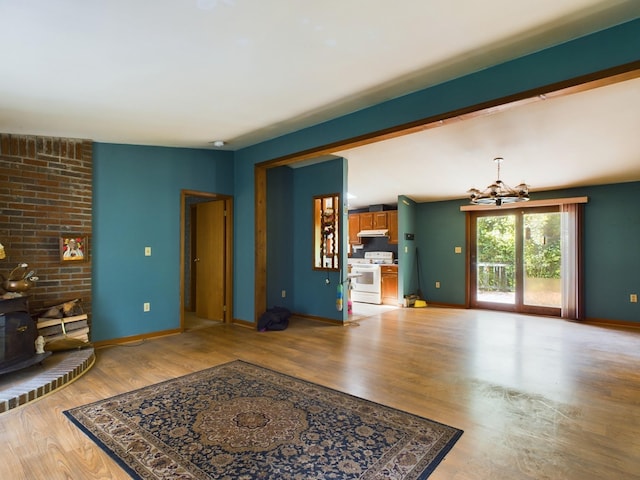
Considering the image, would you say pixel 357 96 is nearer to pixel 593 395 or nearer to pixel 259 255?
pixel 259 255

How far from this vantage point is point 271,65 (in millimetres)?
2529

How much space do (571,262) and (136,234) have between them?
700 centimetres

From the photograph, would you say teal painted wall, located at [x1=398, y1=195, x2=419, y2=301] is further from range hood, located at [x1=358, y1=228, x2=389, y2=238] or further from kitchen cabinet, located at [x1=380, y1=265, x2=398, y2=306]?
range hood, located at [x1=358, y1=228, x2=389, y2=238]

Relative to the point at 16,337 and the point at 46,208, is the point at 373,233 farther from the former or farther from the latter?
the point at 16,337

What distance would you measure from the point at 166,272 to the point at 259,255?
1271 mm

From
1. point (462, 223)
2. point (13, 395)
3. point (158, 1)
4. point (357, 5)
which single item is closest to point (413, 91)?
point (357, 5)

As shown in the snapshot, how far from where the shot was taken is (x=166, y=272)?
4504mm

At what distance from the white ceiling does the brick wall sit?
0.22 meters

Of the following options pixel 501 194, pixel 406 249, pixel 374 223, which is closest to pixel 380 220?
A: pixel 374 223

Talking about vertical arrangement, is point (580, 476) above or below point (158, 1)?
below

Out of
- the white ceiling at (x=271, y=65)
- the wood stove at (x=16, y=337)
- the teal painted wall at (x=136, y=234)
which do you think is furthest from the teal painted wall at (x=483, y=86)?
the wood stove at (x=16, y=337)

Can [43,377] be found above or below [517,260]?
below

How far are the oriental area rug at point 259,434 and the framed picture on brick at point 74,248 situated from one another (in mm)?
1947

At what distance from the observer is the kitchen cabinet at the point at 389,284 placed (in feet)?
23.9
